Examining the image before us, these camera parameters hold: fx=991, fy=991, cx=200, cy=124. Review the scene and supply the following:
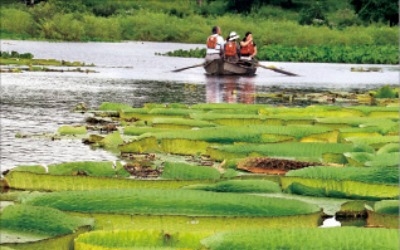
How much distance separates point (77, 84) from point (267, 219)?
478 inches

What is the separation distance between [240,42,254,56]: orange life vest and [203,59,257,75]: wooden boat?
381mm

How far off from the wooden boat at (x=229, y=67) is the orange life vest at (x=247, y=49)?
0.38 m

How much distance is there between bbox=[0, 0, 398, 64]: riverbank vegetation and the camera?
3694 centimetres

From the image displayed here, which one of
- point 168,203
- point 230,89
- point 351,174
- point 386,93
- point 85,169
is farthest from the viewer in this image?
point 230,89

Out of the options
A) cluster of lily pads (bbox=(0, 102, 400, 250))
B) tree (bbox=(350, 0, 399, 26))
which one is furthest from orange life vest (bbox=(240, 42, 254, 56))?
tree (bbox=(350, 0, 399, 26))

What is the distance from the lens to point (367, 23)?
2013 inches

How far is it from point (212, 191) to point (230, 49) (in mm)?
18061

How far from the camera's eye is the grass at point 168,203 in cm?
378

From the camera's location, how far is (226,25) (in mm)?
49031

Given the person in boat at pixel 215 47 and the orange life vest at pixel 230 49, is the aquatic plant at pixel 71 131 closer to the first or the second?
the person in boat at pixel 215 47

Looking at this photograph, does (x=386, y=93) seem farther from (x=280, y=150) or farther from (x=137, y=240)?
(x=137, y=240)

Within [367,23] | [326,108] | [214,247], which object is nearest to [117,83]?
[326,108]

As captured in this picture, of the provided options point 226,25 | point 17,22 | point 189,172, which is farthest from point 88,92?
point 226,25

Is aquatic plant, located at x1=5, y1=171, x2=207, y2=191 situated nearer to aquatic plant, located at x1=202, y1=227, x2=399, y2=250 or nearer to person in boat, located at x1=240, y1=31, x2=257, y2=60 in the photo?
aquatic plant, located at x1=202, y1=227, x2=399, y2=250
